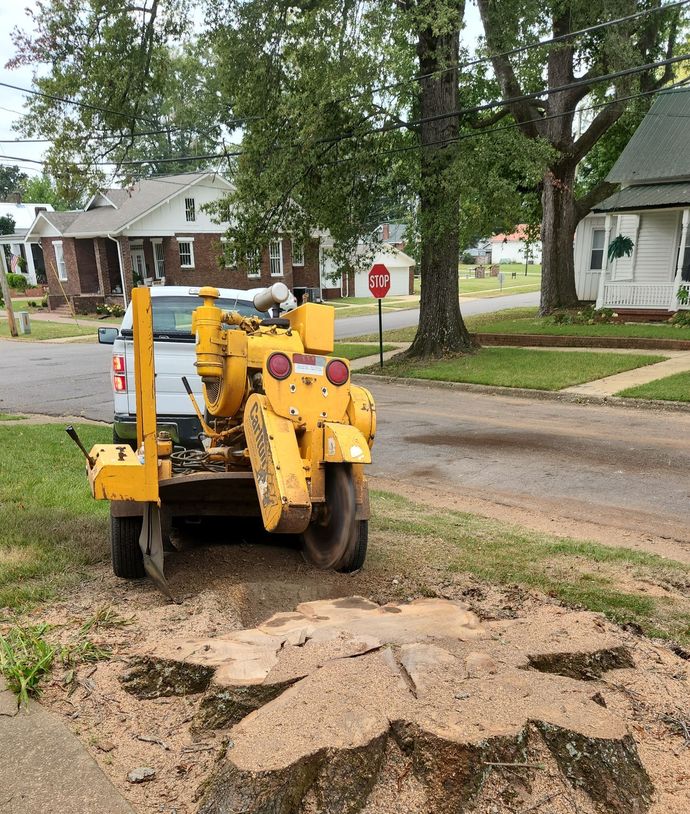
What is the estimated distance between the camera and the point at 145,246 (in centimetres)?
3962

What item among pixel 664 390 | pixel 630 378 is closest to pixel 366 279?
pixel 630 378

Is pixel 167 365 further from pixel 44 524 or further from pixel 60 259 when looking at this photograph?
pixel 60 259

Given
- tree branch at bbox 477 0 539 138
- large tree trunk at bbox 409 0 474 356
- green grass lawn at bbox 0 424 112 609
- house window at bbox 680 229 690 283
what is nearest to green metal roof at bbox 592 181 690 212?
house window at bbox 680 229 690 283

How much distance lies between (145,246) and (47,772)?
39.5 meters

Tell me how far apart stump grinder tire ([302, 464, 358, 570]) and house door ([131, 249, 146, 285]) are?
125ft

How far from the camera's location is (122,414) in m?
8.36

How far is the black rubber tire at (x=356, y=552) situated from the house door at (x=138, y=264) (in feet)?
126

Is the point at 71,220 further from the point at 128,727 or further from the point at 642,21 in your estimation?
the point at 128,727

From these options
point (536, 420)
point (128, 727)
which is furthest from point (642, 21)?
point (128, 727)

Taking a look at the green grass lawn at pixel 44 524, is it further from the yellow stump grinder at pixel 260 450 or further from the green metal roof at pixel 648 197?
the green metal roof at pixel 648 197

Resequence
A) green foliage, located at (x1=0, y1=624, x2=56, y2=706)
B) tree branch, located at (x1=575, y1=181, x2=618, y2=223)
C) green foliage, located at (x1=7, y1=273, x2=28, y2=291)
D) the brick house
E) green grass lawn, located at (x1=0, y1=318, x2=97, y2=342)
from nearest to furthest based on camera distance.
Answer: green foliage, located at (x1=0, y1=624, x2=56, y2=706)
tree branch, located at (x1=575, y1=181, x2=618, y2=223)
green grass lawn, located at (x1=0, y1=318, x2=97, y2=342)
the brick house
green foliage, located at (x1=7, y1=273, x2=28, y2=291)

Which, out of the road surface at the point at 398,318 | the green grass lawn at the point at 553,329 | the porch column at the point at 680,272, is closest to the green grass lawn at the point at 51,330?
the road surface at the point at 398,318

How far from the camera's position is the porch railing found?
2263cm

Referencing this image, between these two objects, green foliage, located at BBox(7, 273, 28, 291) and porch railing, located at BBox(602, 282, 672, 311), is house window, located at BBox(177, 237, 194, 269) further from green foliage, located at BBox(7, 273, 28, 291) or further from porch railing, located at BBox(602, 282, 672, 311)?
porch railing, located at BBox(602, 282, 672, 311)
